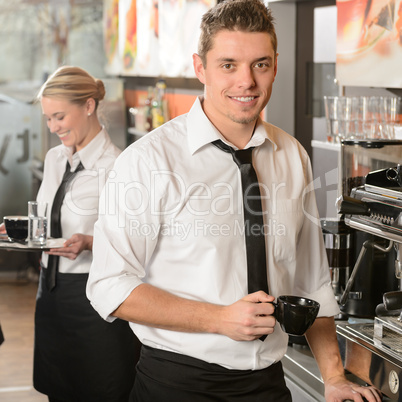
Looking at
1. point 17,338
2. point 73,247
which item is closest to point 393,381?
point 73,247

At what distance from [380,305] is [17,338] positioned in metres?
3.38

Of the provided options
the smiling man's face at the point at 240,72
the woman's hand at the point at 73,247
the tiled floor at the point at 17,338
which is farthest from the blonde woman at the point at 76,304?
the smiling man's face at the point at 240,72

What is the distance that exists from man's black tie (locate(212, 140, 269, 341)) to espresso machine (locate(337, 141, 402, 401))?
1.41ft

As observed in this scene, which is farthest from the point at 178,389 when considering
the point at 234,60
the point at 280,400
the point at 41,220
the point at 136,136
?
the point at 136,136

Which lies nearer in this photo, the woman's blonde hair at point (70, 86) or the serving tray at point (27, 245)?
the serving tray at point (27, 245)

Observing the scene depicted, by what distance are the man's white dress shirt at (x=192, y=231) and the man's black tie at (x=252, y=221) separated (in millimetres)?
19

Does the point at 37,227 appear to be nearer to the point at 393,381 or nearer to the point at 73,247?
the point at 73,247

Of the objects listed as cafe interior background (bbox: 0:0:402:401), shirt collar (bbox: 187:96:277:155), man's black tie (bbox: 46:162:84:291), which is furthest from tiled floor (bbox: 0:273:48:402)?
shirt collar (bbox: 187:96:277:155)

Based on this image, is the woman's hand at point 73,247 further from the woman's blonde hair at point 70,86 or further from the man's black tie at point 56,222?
the woman's blonde hair at point 70,86

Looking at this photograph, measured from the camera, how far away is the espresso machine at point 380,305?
6.08ft

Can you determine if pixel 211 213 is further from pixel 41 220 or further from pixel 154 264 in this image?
pixel 41 220

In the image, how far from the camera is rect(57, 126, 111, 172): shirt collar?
9.43ft

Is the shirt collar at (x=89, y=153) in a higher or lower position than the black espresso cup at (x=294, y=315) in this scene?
higher

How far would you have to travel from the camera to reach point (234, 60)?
59.4 inches
